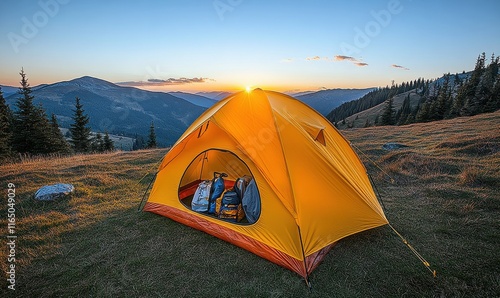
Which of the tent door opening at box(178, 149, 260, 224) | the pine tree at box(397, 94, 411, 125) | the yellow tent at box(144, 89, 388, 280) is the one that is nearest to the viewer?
the yellow tent at box(144, 89, 388, 280)

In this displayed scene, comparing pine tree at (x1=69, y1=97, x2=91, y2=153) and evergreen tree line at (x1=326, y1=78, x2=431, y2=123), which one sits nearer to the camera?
pine tree at (x1=69, y1=97, x2=91, y2=153)

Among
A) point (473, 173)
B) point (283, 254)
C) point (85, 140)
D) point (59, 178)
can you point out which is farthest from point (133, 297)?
point (85, 140)

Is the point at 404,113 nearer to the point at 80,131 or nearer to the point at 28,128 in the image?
the point at 80,131

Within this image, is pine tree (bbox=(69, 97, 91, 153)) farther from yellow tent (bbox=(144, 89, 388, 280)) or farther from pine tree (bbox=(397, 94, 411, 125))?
pine tree (bbox=(397, 94, 411, 125))

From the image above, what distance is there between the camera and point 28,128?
2427 centimetres

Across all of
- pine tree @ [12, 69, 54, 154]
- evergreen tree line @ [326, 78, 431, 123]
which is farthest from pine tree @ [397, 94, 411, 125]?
pine tree @ [12, 69, 54, 154]

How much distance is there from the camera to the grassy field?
4.17 metres

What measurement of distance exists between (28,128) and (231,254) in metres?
29.9

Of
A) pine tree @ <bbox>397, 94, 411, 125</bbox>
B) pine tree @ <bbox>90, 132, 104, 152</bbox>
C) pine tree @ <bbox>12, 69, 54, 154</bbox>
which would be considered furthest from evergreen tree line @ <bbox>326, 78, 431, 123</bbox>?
pine tree @ <bbox>12, 69, 54, 154</bbox>

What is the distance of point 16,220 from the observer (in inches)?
250

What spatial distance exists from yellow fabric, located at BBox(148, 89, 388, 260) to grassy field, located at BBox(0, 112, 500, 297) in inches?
23.5

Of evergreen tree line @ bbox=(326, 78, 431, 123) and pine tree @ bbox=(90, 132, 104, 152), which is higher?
evergreen tree line @ bbox=(326, 78, 431, 123)

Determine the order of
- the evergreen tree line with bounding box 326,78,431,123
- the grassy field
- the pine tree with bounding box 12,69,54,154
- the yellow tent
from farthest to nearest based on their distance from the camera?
the evergreen tree line with bounding box 326,78,431,123
the pine tree with bounding box 12,69,54,154
the yellow tent
the grassy field

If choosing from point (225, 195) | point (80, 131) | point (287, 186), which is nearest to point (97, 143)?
point (80, 131)
